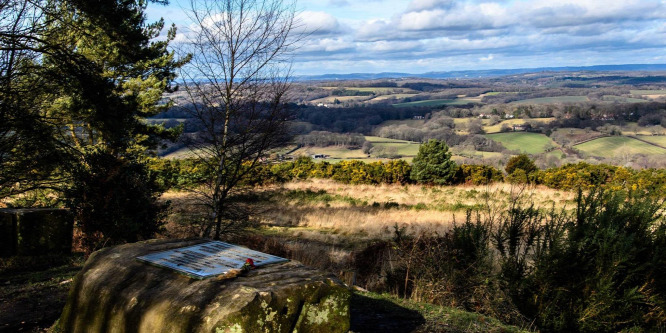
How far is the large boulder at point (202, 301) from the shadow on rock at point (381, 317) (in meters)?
0.63

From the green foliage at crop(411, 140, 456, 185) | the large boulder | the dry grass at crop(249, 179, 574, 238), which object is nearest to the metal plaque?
the large boulder

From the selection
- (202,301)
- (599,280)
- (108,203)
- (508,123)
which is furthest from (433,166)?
(508,123)

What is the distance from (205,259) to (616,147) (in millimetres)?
56274

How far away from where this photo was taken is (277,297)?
9.97 feet

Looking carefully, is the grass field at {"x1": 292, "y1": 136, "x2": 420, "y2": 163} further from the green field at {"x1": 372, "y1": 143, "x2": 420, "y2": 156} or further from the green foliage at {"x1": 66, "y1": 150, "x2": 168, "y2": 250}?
the green foliage at {"x1": 66, "y1": 150, "x2": 168, "y2": 250}

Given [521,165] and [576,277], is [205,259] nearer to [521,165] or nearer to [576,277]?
[576,277]

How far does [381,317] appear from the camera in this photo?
13.8 ft

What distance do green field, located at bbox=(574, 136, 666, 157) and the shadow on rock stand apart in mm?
49726

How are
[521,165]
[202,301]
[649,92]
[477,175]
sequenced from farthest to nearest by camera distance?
[649,92] < [521,165] < [477,175] < [202,301]

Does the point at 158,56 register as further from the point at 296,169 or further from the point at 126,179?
the point at 126,179

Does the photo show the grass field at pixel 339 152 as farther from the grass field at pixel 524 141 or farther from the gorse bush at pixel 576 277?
the gorse bush at pixel 576 277

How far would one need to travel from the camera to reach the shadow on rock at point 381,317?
3879 mm

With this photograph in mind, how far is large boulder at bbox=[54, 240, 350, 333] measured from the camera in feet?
9.62

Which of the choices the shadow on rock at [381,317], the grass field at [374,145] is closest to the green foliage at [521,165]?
the shadow on rock at [381,317]
